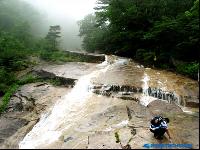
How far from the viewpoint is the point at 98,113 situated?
1490 cm

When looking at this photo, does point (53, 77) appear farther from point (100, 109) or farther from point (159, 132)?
point (159, 132)

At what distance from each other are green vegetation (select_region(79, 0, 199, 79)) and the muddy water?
2175mm

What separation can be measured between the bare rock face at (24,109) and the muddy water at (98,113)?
536 mm

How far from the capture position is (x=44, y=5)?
6394 cm

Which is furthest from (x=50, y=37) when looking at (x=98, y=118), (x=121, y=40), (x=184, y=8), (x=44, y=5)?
(x=44, y=5)

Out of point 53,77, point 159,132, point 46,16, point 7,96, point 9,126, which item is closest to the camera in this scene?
point 159,132

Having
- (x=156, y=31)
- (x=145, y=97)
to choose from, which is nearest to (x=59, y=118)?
(x=145, y=97)

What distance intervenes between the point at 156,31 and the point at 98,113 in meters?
10.5

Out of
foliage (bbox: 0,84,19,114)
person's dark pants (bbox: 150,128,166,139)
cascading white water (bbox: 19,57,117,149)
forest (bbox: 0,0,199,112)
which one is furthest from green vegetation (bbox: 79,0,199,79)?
foliage (bbox: 0,84,19,114)

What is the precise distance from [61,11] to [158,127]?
187ft

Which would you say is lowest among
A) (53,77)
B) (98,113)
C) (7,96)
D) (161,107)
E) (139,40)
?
(98,113)

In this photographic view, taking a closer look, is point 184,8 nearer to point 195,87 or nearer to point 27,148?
point 195,87

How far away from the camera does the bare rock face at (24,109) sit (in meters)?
15.1

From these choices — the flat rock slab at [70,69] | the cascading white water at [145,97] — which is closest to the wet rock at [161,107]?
the cascading white water at [145,97]
